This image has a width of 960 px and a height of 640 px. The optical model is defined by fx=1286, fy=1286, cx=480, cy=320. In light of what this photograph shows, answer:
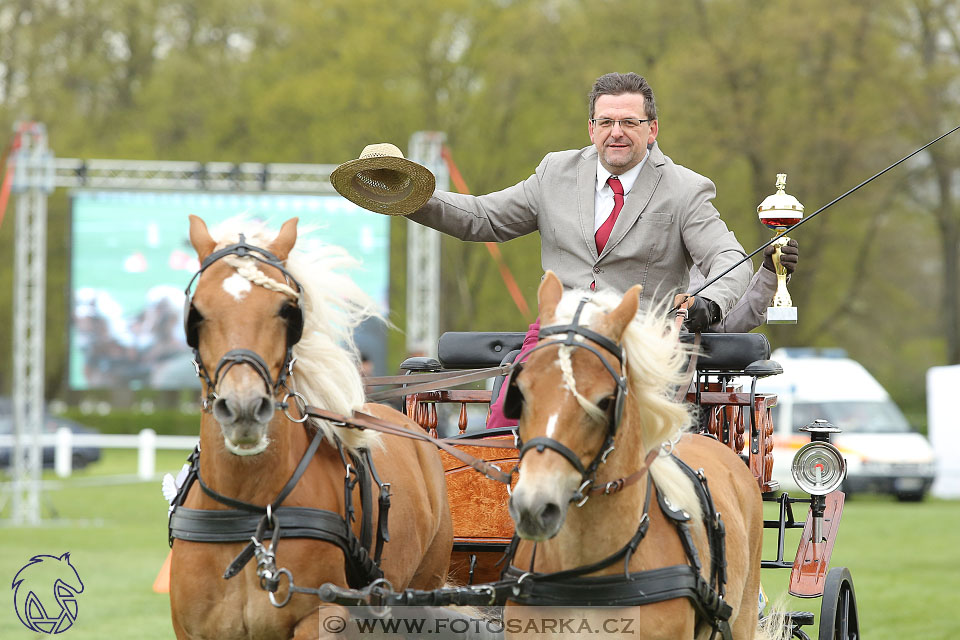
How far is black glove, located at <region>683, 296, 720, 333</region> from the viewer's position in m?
4.52

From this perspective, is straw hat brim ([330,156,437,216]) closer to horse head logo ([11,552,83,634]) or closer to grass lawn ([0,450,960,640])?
horse head logo ([11,552,83,634])

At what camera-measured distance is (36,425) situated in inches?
648

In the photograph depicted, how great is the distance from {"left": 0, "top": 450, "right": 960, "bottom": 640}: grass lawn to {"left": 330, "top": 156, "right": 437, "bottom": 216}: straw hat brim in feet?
16.4

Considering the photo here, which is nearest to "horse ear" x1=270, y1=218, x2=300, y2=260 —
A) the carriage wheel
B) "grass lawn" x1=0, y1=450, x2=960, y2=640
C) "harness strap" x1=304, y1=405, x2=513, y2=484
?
"harness strap" x1=304, y1=405, x2=513, y2=484

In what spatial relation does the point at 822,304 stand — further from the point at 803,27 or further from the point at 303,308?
the point at 303,308

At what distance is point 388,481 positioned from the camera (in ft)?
15.5

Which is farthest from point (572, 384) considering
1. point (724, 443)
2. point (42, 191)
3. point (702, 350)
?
point (42, 191)

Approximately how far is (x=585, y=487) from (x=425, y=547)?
1.37 m

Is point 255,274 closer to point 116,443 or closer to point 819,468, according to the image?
point 819,468

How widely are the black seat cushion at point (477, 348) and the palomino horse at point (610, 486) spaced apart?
4.26ft

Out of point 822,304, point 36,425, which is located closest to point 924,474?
point 822,304

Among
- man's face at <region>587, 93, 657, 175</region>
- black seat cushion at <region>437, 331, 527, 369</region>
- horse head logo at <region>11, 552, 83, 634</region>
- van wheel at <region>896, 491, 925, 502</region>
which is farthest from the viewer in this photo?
van wheel at <region>896, 491, 925, 502</region>

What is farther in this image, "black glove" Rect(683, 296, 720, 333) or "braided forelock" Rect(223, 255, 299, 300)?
"black glove" Rect(683, 296, 720, 333)

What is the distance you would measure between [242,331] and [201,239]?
1.49 ft
